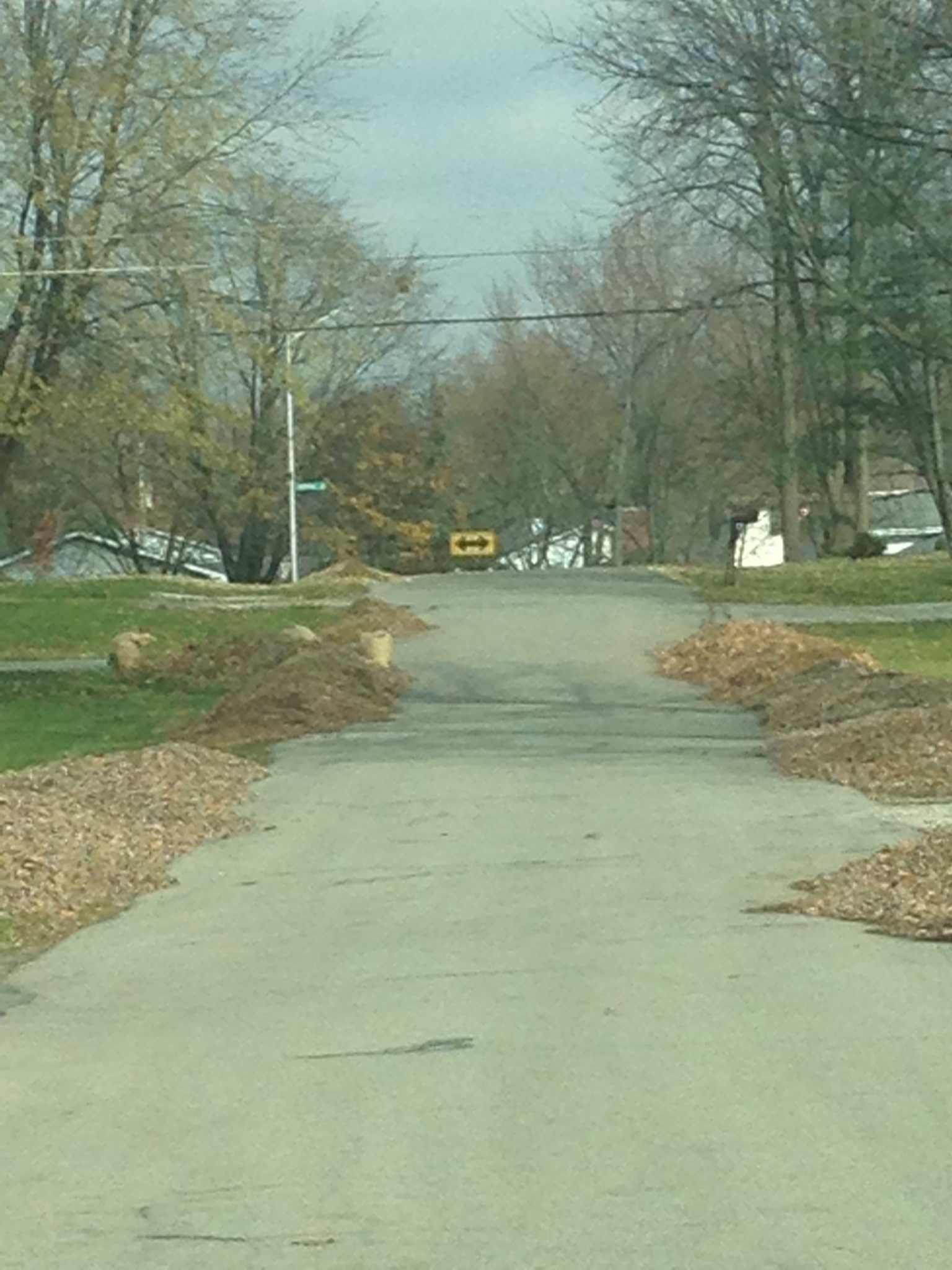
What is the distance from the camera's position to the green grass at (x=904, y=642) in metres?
30.1

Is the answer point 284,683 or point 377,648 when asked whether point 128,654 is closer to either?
point 377,648

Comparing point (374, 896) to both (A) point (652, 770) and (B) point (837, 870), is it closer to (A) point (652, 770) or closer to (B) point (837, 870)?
(B) point (837, 870)

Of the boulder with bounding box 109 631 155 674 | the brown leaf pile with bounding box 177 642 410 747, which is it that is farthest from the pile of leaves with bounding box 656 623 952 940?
the boulder with bounding box 109 631 155 674

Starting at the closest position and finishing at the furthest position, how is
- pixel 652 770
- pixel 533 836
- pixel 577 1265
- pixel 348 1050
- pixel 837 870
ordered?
1. pixel 577 1265
2. pixel 348 1050
3. pixel 837 870
4. pixel 533 836
5. pixel 652 770

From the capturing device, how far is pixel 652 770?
19.7m

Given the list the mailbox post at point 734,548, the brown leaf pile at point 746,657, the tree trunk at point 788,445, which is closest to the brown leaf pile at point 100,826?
the brown leaf pile at point 746,657

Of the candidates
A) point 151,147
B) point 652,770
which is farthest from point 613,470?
point 652,770

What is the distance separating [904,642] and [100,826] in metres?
19.3

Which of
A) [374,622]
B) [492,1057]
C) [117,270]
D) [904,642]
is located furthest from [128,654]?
[492,1057]

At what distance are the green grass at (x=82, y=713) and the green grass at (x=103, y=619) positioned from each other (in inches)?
96.2

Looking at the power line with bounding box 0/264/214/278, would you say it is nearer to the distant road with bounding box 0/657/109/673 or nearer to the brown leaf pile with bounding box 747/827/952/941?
the distant road with bounding box 0/657/109/673

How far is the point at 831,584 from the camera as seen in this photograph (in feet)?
141

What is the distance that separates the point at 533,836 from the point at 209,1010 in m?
5.78

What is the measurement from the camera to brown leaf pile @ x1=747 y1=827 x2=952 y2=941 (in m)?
11.9
